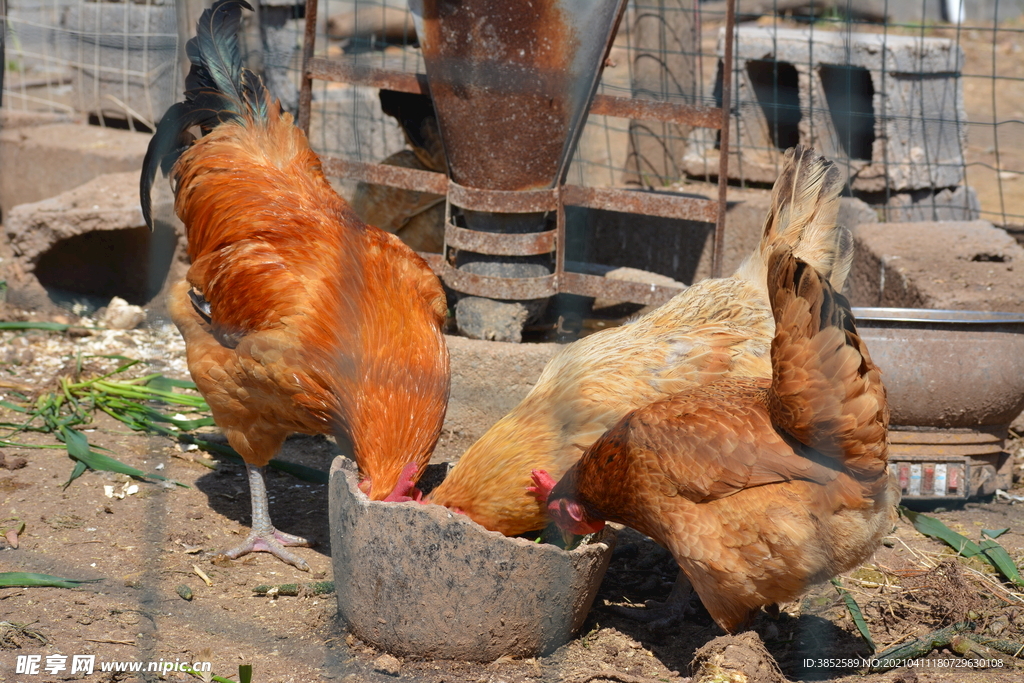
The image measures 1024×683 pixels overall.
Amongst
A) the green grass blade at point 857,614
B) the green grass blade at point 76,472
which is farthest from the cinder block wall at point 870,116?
the green grass blade at point 76,472

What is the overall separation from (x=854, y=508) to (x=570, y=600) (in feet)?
2.47

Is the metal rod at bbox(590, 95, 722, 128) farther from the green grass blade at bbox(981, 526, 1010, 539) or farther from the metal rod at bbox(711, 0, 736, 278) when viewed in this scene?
the green grass blade at bbox(981, 526, 1010, 539)

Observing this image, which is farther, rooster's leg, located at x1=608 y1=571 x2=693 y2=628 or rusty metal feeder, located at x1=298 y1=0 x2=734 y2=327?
rusty metal feeder, located at x1=298 y1=0 x2=734 y2=327

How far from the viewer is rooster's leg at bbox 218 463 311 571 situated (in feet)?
9.39

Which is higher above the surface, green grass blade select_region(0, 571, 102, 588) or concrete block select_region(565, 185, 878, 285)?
concrete block select_region(565, 185, 878, 285)

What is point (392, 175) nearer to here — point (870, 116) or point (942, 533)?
point (942, 533)

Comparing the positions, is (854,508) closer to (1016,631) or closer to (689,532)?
(689,532)

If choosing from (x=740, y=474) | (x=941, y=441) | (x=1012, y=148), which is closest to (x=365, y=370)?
(x=740, y=474)

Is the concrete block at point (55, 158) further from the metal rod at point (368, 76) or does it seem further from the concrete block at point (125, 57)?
the metal rod at point (368, 76)

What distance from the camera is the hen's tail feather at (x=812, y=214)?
2.89 m

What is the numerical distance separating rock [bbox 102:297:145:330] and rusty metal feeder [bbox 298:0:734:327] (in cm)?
136

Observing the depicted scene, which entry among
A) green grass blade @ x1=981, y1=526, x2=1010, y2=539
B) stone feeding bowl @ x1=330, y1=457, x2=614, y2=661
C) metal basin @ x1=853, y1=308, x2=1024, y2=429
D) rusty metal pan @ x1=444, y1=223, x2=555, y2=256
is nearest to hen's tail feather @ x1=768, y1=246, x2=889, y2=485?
stone feeding bowl @ x1=330, y1=457, x2=614, y2=661

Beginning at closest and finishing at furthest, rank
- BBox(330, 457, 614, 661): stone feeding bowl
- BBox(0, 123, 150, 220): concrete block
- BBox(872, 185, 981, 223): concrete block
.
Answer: BBox(330, 457, 614, 661): stone feeding bowl
BBox(872, 185, 981, 223): concrete block
BBox(0, 123, 150, 220): concrete block

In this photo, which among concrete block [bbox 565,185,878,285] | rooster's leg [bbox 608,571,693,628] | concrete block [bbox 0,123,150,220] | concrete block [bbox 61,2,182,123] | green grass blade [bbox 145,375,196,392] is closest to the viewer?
rooster's leg [bbox 608,571,693,628]
